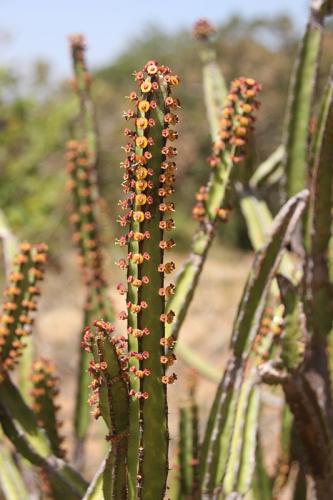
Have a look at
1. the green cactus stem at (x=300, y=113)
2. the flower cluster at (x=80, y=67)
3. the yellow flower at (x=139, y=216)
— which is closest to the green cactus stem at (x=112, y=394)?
the yellow flower at (x=139, y=216)

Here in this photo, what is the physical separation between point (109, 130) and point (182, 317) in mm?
17895

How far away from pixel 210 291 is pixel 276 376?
1045 cm

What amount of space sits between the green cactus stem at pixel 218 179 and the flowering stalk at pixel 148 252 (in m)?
0.49

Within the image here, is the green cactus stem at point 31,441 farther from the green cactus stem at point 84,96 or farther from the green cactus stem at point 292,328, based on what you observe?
the green cactus stem at point 84,96

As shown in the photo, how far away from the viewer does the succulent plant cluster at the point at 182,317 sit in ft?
5.01

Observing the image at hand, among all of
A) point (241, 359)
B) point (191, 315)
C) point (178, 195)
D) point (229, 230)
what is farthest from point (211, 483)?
point (178, 195)

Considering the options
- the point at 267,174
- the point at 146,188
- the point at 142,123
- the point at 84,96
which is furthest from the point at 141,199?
the point at 84,96

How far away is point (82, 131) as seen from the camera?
9.91 ft

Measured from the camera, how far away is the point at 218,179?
2.14 metres

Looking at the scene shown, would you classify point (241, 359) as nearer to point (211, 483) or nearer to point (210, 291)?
point (211, 483)

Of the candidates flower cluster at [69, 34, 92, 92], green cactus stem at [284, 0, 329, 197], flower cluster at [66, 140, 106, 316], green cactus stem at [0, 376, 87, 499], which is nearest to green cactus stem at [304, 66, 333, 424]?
green cactus stem at [284, 0, 329, 197]

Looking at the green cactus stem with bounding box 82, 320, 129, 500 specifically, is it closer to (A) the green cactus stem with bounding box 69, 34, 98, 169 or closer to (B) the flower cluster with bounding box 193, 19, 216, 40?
(A) the green cactus stem with bounding box 69, 34, 98, 169

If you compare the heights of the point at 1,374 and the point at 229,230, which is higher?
the point at 229,230

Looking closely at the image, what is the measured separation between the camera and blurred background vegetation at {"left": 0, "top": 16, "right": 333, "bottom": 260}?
1075cm
